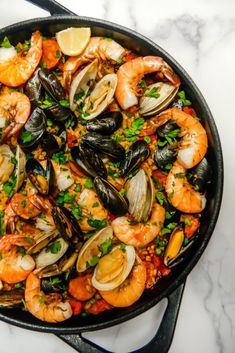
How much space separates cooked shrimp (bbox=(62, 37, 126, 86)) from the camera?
7.49 ft

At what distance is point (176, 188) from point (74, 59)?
2.43 feet

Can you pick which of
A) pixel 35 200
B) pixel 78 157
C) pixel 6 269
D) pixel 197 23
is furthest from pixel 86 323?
pixel 197 23

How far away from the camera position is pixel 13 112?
7.51ft

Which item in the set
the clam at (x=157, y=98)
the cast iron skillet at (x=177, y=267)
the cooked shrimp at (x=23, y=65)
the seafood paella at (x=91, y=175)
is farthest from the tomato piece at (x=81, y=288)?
the cooked shrimp at (x=23, y=65)

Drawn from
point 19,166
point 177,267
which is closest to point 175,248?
point 177,267

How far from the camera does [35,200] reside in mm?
2270

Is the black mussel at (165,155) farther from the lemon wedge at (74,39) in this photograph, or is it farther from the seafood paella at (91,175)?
the lemon wedge at (74,39)

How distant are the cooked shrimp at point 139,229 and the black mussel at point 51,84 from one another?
0.61 metres

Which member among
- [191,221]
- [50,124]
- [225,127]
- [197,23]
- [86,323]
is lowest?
[86,323]

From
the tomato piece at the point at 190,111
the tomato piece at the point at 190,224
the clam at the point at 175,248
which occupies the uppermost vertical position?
the tomato piece at the point at 190,111

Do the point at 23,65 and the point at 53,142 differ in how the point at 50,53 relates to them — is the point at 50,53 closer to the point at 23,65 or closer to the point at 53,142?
the point at 23,65

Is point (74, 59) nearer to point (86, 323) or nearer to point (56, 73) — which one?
point (56, 73)

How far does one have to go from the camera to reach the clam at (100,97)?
2.25m

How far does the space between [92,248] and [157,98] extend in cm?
72
